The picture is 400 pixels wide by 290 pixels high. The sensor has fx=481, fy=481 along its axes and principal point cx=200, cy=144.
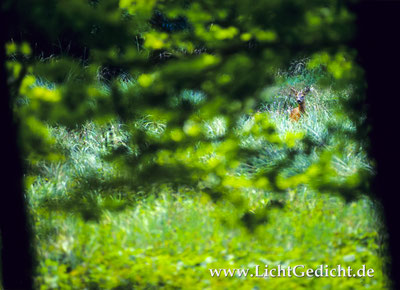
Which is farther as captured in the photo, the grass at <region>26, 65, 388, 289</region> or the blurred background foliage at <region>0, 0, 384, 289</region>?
the grass at <region>26, 65, 388, 289</region>

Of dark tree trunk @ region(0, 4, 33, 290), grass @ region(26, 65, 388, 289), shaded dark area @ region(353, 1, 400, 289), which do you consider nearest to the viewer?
shaded dark area @ region(353, 1, 400, 289)

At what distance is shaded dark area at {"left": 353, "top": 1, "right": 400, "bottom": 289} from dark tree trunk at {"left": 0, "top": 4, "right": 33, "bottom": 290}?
4.64 ft

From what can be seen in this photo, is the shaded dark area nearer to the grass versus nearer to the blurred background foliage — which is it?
the blurred background foliage

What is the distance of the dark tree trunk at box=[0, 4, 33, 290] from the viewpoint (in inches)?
77.0

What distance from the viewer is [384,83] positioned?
71.0 inches

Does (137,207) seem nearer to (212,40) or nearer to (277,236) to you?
(277,236)

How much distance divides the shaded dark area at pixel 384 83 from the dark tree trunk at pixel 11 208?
1415mm

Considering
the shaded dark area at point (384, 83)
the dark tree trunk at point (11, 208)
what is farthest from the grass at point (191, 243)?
the shaded dark area at point (384, 83)

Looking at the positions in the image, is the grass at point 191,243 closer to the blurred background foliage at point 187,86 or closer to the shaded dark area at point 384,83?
the blurred background foliage at point 187,86

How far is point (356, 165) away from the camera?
15.5 feet

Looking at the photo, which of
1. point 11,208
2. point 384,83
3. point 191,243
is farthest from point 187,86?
point 191,243

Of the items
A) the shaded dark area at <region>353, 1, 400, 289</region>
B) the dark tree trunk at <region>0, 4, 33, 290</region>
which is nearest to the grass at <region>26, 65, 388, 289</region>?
the dark tree trunk at <region>0, 4, 33, 290</region>

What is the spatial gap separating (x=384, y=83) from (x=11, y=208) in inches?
61.8

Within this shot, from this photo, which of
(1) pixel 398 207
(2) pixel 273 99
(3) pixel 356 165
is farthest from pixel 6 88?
(2) pixel 273 99
